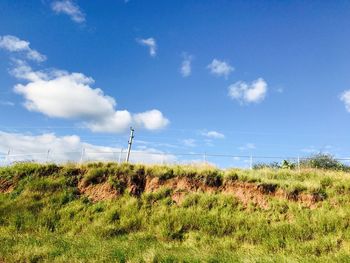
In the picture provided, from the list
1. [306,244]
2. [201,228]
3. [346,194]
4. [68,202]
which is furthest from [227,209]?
[68,202]

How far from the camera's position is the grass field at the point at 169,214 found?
14688 mm

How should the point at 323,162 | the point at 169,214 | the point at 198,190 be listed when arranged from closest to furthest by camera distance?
the point at 169,214 → the point at 198,190 → the point at 323,162

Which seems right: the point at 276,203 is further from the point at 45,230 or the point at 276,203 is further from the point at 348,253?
the point at 45,230

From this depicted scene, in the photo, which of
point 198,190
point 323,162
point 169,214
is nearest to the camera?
point 169,214

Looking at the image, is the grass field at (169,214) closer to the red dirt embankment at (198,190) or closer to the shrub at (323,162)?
the red dirt embankment at (198,190)

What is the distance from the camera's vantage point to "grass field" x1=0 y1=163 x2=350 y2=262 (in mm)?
14688

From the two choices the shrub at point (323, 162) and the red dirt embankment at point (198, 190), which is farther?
the shrub at point (323, 162)

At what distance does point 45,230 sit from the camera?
61.6 feet

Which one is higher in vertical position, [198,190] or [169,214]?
[198,190]

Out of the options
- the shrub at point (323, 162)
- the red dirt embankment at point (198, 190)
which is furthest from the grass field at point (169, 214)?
the shrub at point (323, 162)

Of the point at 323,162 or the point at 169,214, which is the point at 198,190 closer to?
the point at 169,214

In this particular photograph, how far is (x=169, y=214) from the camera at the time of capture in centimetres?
1984

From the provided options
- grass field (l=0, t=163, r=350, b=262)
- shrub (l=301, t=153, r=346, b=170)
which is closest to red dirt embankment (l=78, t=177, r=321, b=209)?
grass field (l=0, t=163, r=350, b=262)

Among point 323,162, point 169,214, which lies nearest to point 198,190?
point 169,214
